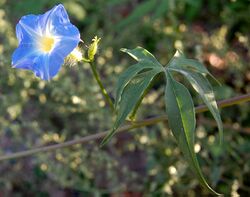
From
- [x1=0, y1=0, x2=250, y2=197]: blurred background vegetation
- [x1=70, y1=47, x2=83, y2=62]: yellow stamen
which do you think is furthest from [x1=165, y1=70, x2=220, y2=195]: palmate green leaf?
[x1=0, y1=0, x2=250, y2=197]: blurred background vegetation

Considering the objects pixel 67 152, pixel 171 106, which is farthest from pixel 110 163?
pixel 171 106

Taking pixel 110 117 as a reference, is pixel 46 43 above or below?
above

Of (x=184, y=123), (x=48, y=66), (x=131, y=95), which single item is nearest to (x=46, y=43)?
(x=48, y=66)

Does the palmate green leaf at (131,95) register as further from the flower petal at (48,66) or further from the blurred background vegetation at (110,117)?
the blurred background vegetation at (110,117)

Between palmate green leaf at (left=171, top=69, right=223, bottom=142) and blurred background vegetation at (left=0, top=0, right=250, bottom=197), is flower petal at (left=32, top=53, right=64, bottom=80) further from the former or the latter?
blurred background vegetation at (left=0, top=0, right=250, bottom=197)

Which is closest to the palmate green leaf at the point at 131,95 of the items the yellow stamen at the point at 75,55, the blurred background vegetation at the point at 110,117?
the yellow stamen at the point at 75,55

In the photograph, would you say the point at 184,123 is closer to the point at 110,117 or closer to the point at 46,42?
the point at 46,42

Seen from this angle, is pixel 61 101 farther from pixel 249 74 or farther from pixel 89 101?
pixel 249 74
